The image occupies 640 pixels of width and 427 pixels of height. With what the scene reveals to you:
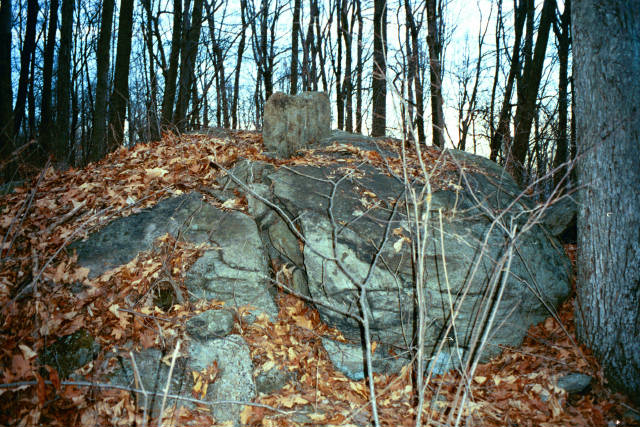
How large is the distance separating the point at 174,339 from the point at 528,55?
12.6 metres

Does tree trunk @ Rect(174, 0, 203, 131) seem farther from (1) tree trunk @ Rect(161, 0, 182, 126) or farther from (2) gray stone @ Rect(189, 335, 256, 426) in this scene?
(2) gray stone @ Rect(189, 335, 256, 426)

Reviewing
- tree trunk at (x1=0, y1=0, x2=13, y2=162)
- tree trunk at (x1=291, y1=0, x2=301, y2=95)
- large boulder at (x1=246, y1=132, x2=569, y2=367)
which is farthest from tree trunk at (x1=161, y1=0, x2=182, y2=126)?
large boulder at (x1=246, y1=132, x2=569, y2=367)

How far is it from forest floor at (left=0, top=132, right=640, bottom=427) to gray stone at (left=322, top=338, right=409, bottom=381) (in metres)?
0.08

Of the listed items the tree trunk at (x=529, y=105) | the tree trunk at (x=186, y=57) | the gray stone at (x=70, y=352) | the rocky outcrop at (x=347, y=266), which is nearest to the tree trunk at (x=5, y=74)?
the tree trunk at (x=186, y=57)

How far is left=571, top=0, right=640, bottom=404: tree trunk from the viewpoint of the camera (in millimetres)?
3168

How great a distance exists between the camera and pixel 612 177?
128 inches

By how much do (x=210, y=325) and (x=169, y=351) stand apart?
41 cm

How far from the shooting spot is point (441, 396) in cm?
323

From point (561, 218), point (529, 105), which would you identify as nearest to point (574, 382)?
point (561, 218)

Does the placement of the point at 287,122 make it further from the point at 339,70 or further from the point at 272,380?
the point at 339,70

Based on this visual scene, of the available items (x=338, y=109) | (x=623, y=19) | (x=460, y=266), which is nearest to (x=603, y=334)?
(x=460, y=266)

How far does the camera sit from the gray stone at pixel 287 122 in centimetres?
556

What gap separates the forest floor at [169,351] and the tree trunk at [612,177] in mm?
279

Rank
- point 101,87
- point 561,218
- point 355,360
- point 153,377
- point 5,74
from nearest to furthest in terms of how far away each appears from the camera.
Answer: point 153,377 → point 355,360 → point 561,218 → point 5,74 → point 101,87
